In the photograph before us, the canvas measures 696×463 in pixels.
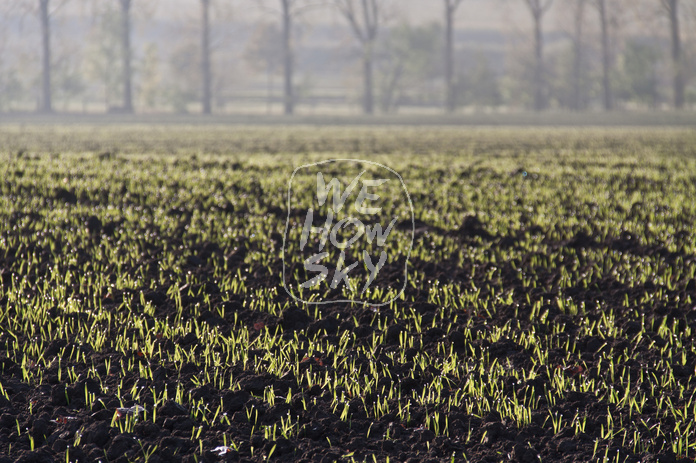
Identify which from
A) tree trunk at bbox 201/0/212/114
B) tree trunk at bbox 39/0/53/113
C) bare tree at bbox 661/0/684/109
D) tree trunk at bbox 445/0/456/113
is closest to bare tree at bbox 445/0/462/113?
tree trunk at bbox 445/0/456/113

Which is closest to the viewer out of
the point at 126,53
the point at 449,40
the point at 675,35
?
the point at 675,35

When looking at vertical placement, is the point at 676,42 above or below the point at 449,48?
below

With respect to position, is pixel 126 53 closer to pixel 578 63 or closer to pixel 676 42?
pixel 578 63

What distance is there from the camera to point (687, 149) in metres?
17.6

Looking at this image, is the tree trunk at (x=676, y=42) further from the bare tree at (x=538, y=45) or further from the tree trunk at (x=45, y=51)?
the tree trunk at (x=45, y=51)

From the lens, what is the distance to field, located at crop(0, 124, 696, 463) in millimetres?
3203

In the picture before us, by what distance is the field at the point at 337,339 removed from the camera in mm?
3203

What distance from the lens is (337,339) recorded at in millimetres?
4414

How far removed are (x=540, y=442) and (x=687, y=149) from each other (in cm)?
1669

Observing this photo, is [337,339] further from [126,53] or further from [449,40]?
[449,40]

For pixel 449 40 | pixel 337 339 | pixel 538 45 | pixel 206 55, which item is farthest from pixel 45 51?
pixel 337 339

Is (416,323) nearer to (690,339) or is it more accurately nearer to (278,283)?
(278,283)

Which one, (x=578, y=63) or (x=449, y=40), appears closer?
(x=449, y=40)

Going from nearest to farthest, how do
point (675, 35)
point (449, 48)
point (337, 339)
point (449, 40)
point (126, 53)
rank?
point (337, 339)
point (675, 35)
point (126, 53)
point (449, 40)
point (449, 48)
